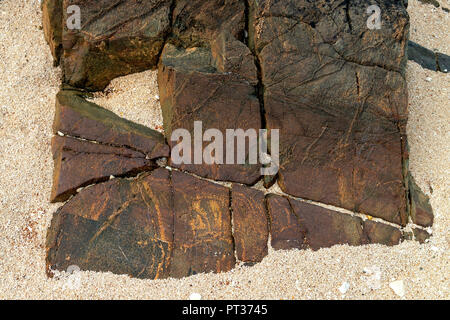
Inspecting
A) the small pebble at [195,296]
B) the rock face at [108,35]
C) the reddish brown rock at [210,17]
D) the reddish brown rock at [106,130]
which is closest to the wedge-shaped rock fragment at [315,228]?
the small pebble at [195,296]

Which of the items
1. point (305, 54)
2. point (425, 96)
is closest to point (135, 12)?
point (305, 54)

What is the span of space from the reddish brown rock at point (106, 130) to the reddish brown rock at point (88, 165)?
64mm

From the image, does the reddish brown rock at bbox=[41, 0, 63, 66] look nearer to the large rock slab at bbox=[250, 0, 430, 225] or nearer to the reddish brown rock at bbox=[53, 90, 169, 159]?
the reddish brown rock at bbox=[53, 90, 169, 159]

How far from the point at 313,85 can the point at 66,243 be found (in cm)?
254

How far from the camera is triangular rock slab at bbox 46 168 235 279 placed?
3783 mm

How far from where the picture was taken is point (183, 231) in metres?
3.86

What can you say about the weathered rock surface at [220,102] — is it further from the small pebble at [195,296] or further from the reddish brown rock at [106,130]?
the small pebble at [195,296]

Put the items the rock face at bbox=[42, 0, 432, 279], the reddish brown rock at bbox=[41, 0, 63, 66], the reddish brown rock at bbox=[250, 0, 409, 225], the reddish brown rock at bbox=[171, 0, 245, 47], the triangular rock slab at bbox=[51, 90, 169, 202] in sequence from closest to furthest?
A: the rock face at bbox=[42, 0, 432, 279] → the triangular rock slab at bbox=[51, 90, 169, 202] → the reddish brown rock at bbox=[250, 0, 409, 225] → the reddish brown rock at bbox=[171, 0, 245, 47] → the reddish brown rock at bbox=[41, 0, 63, 66]

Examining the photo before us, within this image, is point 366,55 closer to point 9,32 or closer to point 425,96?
point 425,96

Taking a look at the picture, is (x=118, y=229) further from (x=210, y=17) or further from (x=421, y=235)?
(x=421, y=235)

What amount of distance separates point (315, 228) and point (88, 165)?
2059mm

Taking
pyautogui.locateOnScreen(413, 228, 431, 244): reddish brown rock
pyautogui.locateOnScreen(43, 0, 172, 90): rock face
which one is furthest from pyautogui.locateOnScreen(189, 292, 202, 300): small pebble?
pyautogui.locateOnScreen(43, 0, 172, 90): rock face

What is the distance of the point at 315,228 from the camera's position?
4008mm

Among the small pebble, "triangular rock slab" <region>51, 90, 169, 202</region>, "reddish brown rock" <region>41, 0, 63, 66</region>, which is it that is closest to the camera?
the small pebble
